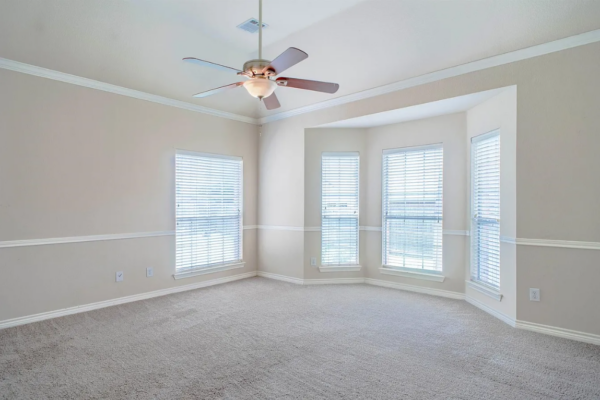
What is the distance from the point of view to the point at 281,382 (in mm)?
2461

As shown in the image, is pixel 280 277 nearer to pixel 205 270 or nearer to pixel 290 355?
pixel 205 270

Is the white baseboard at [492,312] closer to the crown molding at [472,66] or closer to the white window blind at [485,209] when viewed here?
the white window blind at [485,209]

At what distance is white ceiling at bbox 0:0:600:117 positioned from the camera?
10.5 feet

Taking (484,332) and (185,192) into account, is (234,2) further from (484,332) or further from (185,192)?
(484,332)

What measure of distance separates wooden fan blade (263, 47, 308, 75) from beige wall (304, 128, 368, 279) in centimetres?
282

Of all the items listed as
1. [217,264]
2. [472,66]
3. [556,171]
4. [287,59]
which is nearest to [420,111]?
[472,66]

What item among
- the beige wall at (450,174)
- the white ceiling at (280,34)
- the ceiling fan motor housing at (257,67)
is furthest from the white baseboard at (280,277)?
the ceiling fan motor housing at (257,67)

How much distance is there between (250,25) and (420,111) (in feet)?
8.01

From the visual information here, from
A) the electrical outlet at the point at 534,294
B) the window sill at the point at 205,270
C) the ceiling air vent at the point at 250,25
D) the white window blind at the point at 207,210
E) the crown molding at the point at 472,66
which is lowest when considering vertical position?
the window sill at the point at 205,270

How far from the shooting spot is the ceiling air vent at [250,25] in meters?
3.98

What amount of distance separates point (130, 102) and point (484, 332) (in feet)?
16.4

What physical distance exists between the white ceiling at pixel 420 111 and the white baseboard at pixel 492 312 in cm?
247

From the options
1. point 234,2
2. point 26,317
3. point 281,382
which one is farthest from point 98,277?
point 234,2

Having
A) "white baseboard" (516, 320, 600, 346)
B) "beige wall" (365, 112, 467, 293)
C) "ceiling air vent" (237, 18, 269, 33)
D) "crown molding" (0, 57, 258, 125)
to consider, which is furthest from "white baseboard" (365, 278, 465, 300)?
"ceiling air vent" (237, 18, 269, 33)
